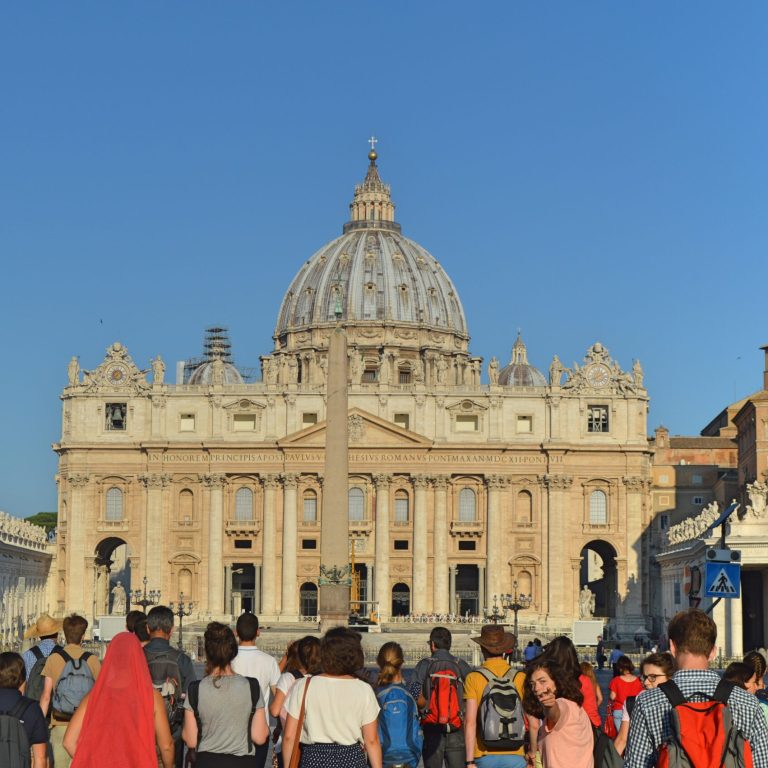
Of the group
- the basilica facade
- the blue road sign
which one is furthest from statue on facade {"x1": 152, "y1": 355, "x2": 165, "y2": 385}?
the blue road sign

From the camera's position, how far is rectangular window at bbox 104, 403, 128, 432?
104875mm

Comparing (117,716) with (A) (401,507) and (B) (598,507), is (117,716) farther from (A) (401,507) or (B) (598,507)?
(B) (598,507)

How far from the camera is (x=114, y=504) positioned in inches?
4114

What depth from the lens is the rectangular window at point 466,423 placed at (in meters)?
104

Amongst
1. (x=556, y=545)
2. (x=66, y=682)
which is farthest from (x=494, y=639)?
(x=556, y=545)

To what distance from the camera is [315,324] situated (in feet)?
425

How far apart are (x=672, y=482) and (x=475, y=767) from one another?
101 m

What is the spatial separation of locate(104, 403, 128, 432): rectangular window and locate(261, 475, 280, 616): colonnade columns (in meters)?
8.99

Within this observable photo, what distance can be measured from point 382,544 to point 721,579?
3270 inches

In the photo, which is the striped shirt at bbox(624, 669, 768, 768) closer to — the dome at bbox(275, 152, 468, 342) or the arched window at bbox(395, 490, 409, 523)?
the arched window at bbox(395, 490, 409, 523)

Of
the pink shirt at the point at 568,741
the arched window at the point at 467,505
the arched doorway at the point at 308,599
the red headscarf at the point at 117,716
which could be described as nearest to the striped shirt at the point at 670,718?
the pink shirt at the point at 568,741

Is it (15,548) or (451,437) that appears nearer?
(15,548)

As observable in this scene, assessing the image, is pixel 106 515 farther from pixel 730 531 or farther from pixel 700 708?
pixel 700 708

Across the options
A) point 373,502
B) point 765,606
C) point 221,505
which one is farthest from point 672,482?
point 765,606
